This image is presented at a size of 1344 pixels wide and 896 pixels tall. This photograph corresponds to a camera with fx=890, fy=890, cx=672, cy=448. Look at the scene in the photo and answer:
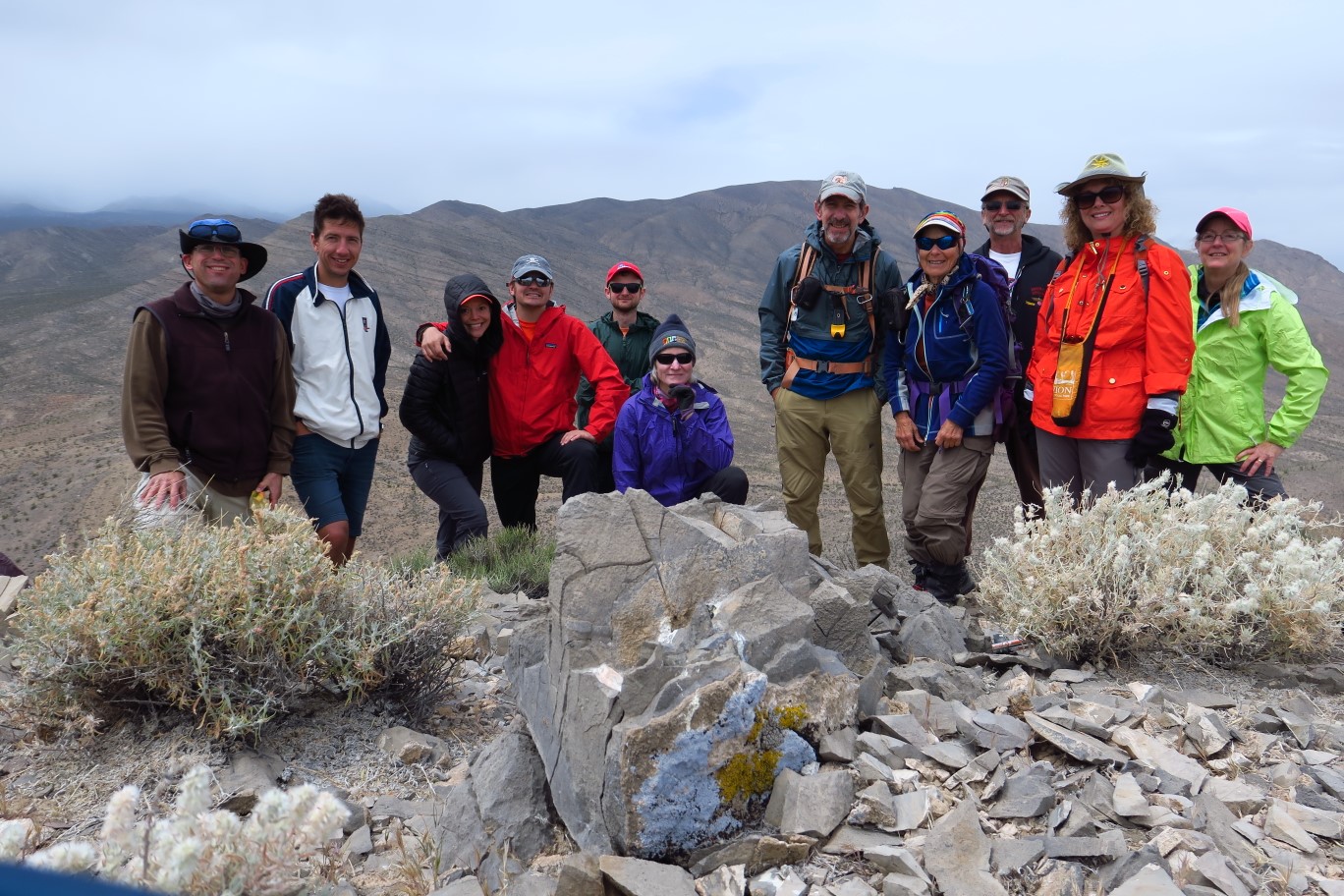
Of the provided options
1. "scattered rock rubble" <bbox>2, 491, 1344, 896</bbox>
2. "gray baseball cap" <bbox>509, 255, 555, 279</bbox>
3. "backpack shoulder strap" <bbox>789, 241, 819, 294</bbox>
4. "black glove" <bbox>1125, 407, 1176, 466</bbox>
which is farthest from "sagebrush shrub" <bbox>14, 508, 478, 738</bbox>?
"black glove" <bbox>1125, 407, 1176, 466</bbox>

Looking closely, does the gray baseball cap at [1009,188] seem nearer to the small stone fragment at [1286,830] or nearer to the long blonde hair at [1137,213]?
the long blonde hair at [1137,213]

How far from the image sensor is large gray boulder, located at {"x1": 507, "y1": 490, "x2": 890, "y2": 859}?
273 centimetres

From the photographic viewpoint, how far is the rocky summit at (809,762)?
2.59m

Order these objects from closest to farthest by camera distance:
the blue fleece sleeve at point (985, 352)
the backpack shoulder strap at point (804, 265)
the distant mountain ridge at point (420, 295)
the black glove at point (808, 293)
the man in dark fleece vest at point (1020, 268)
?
1. the blue fleece sleeve at point (985, 352)
2. the man in dark fleece vest at point (1020, 268)
3. the black glove at point (808, 293)
4. the backpack shoulder strap at point (804, 265)
5. the distant mountain ridge at point (420, 295)

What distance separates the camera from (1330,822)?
279 cm

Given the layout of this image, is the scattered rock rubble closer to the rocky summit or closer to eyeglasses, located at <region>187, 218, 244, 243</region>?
the rocky summit

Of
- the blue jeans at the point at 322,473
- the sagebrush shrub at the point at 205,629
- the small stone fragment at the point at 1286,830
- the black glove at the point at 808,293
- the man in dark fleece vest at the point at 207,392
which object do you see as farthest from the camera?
the black glove at the point at 808,293

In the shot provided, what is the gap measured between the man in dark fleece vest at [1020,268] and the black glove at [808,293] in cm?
114

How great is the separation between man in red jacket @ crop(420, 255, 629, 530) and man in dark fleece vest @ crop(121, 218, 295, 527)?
1.36 metres

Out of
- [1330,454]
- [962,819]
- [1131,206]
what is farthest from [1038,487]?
[1330,454]

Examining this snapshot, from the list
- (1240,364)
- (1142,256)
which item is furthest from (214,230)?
A: (1240,364)

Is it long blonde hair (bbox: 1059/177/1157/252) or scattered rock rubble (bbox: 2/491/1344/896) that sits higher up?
long blonde hair (bbox: 1059/177/1157/252)

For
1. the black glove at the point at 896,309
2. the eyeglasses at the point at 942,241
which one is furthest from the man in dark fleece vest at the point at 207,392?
the eyeglasses at the point at 942,241

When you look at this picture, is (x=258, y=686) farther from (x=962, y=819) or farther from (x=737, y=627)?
(x=962, y=819)
